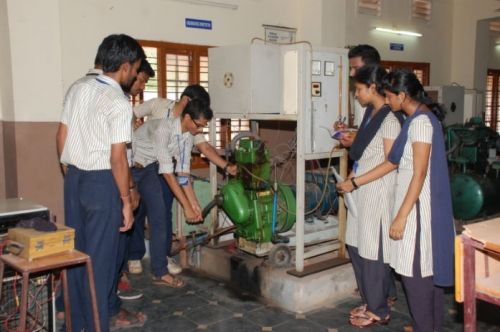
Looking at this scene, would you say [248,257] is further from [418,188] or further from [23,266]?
[23,266]

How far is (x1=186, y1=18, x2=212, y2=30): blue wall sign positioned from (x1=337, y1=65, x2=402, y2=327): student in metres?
Result: 3.01

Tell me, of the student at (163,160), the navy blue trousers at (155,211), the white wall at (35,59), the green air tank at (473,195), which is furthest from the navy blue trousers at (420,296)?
the white wall at (35,59)

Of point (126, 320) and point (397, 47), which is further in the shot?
point (397, 47)

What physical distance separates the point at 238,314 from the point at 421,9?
677cm

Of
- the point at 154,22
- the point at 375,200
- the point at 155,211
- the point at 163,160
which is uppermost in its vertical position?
the point at 154,22

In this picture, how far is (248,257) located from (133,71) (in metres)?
1.86

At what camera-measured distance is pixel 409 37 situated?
8117 millimetres

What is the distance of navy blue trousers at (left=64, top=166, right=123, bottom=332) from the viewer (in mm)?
2527

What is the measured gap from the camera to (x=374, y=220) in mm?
2949

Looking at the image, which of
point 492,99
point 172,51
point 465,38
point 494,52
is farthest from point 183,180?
point 494,52

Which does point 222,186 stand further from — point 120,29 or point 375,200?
point 120,29

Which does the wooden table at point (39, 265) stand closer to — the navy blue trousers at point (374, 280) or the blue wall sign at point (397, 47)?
the navy blue trousers at point (374, 280)

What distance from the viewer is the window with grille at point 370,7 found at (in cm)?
732

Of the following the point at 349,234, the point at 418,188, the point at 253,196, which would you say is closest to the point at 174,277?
the point at 253,196
